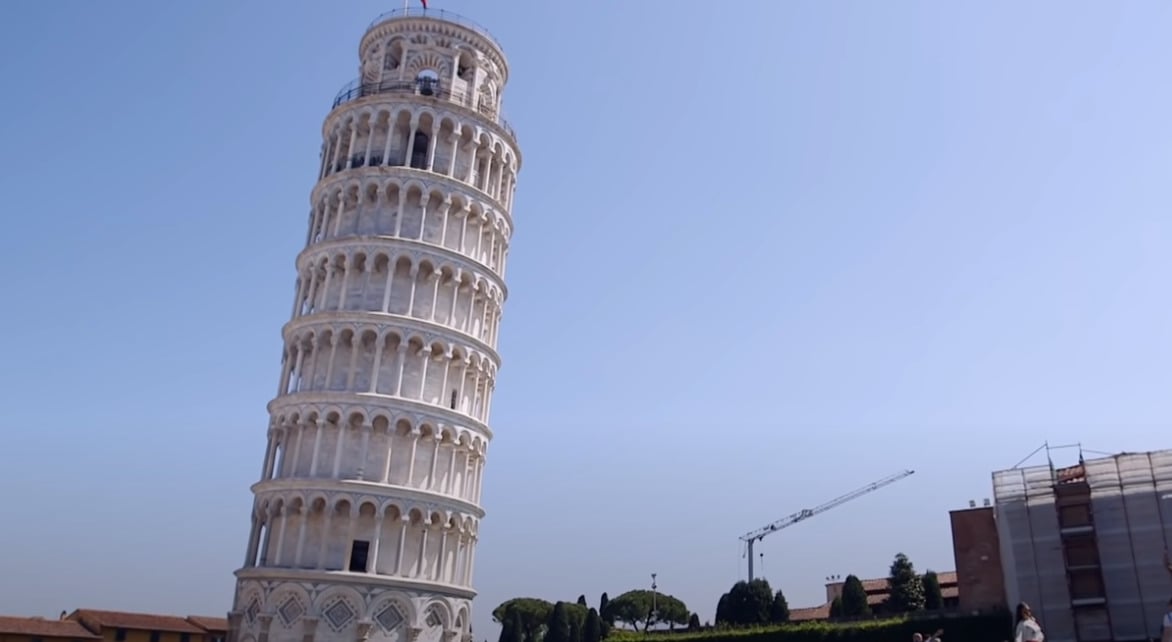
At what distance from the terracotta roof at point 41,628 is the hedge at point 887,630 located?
44.4 metres

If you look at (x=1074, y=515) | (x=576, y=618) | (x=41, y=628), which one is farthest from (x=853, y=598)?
(x=41, y=628)

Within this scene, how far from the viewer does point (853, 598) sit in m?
60.0

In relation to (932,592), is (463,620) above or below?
below

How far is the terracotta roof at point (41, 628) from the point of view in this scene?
6009cm

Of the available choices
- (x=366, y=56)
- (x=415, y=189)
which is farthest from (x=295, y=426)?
(x=366, y=56)

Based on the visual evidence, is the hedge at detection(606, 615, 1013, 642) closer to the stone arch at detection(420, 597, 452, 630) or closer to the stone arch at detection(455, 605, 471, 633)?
the stone arch at detection(455, 605, 471, 633)

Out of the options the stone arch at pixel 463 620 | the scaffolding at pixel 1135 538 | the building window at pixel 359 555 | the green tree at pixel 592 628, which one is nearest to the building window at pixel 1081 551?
the scaffolding at pixel 1135 538

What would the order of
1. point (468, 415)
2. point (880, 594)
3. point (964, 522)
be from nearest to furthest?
point (468, 415)
point (964, 522)
point (880, 594)

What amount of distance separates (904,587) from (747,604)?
10.8 meters

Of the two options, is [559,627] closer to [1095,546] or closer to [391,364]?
[391,364]

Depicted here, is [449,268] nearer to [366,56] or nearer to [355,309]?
[355,309]

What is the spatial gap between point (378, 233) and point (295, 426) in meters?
8.97

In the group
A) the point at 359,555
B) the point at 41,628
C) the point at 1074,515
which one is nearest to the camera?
the point at 359,555

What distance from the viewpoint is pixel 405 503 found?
36.2 meters
